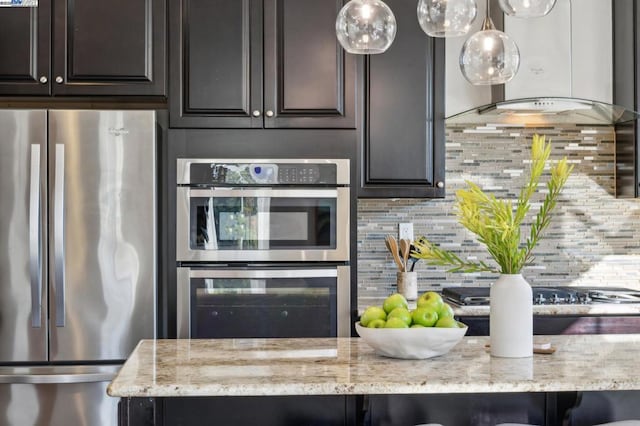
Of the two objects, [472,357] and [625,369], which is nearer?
[625,369]

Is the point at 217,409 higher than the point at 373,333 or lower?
lower

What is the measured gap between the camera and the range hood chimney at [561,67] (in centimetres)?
332

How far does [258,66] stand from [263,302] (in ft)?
3.34

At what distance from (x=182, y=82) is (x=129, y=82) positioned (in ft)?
0.75

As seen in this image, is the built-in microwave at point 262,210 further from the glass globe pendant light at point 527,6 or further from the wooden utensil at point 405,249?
the glass globe pendant light at point 527,6

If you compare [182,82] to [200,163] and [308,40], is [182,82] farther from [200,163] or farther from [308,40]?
[308,40]

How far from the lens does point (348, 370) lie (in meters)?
1.72

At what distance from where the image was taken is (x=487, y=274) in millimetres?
3674

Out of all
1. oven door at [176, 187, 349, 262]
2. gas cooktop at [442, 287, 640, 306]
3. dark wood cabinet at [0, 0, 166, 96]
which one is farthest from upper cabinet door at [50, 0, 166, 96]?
gas cooktop at [442, 287, 640, 306]

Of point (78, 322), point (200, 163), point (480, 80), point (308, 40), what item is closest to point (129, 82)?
point (200, 163)

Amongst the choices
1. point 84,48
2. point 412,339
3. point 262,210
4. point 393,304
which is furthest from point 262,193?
point 412,339

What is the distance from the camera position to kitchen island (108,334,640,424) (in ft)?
5.11

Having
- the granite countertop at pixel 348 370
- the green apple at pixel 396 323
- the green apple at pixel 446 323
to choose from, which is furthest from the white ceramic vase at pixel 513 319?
the green apple at pixel 396 323

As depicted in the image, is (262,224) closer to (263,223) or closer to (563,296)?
(263,223)
